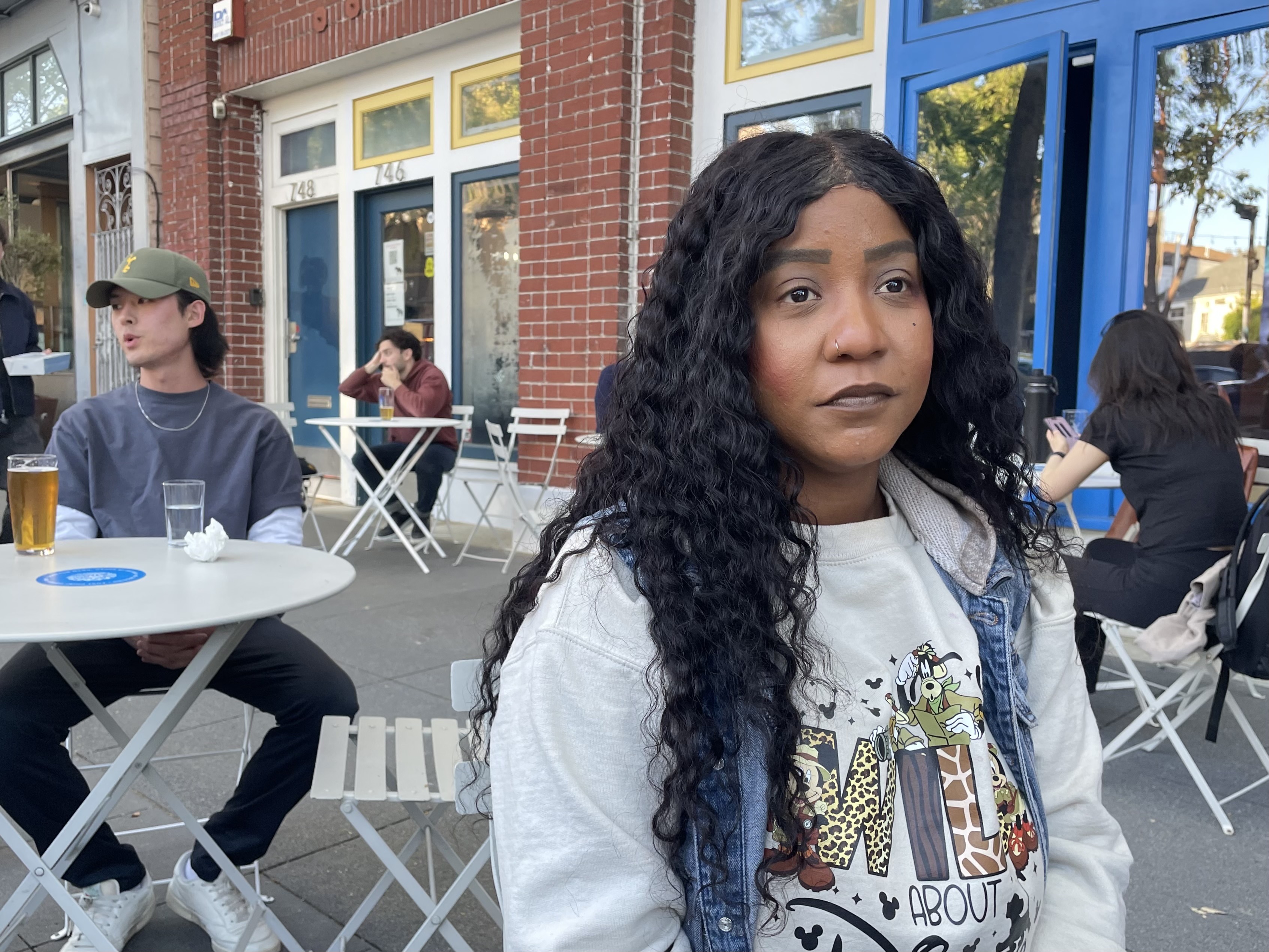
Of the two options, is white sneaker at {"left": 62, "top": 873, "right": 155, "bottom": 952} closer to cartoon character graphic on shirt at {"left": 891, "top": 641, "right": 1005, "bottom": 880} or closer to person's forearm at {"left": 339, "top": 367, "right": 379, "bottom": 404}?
cartoon character graphic on shirt at {"left": 891, "top": 641, "right": 1005, "bottom": 880}

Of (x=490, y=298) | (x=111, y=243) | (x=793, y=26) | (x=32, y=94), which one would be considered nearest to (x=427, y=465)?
(x=490, y=298)

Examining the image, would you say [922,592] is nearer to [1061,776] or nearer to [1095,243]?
[1061,776]

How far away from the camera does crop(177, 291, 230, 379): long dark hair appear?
2777 millimetres

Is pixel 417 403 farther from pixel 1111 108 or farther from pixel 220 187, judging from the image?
pixel 1111 108

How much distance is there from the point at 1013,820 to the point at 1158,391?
2617 mm

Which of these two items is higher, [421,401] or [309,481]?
[421,401]

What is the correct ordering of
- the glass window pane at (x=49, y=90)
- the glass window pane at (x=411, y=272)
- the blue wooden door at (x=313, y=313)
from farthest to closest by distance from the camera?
the glass window pane at (x=49, y=90) < the blue wooden door at (x=313, y=313) < the glass window pane at (x=411, y=272)

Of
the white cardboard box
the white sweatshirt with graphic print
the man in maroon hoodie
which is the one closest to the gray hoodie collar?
the white sweatshirt with graphic print

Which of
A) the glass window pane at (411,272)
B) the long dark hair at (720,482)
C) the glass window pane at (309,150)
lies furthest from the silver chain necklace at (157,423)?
the glass window pane at (309,150)

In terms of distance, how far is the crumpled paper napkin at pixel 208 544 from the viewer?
2254 mm

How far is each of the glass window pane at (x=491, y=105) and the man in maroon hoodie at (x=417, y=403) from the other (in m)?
1.68

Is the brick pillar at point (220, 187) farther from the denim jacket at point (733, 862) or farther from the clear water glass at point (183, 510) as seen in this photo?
the denim jacket at point (733, 862)

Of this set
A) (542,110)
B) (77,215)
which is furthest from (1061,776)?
(77,215)

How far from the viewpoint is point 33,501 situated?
2258 millimetres
